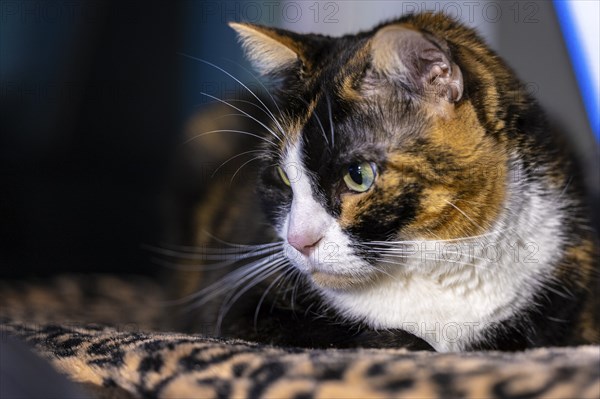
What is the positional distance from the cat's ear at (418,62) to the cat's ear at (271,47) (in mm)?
178

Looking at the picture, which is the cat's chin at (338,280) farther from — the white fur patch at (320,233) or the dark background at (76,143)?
the dark background at (76,143)

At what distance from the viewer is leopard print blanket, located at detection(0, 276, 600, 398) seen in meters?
0.67

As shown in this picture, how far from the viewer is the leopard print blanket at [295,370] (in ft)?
2.19

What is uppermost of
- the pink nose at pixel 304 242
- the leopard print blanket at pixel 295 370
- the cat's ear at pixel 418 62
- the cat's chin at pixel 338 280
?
the cat's ear at pixel 418 62

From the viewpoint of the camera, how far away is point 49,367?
0.77 metres

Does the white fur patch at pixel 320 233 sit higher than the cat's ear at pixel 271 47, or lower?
lower

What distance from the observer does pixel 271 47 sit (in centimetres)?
119

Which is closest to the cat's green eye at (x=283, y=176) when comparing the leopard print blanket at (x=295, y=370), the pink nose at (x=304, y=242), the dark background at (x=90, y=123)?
the pink nose at (x=304, y=242)

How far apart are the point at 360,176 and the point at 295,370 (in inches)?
13.9

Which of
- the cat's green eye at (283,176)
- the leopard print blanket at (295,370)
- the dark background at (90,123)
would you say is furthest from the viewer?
the dark background at (90,123)

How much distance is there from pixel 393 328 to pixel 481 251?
0.17 metres

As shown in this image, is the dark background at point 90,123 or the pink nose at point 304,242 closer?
the pink nose at point 304,242

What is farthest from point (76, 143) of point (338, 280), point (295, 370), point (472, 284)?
point (295, 370)

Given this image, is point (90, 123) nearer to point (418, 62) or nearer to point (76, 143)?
point (76, 143)
